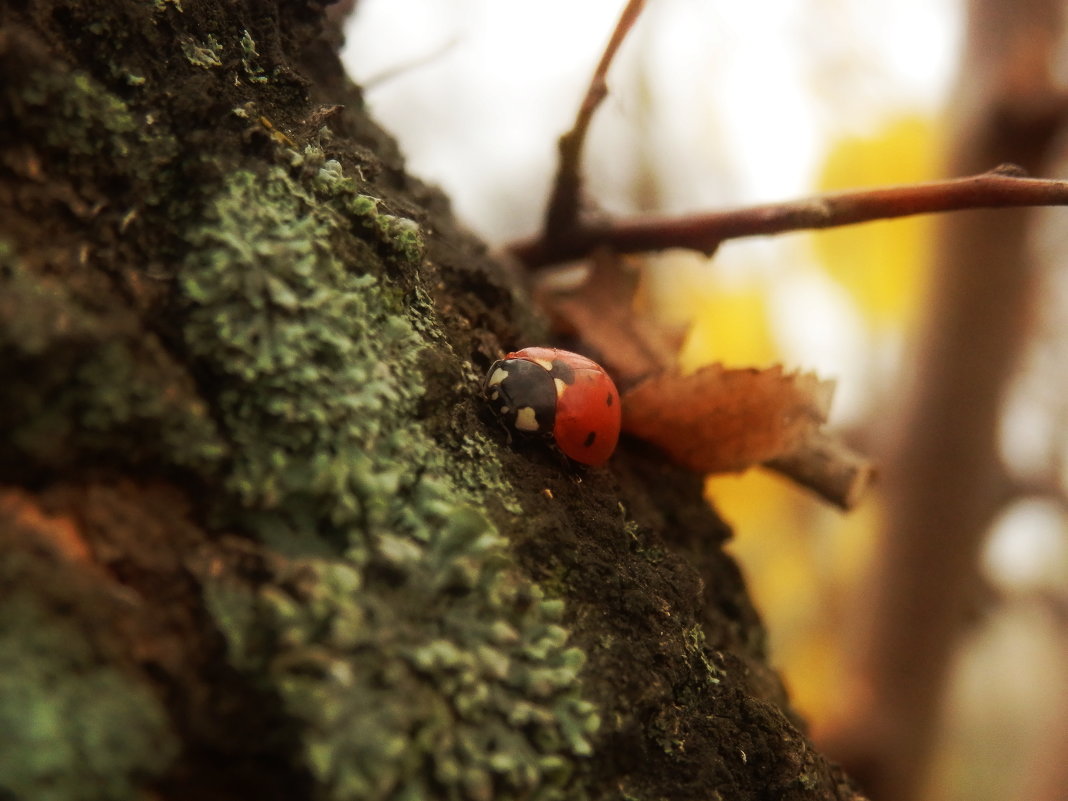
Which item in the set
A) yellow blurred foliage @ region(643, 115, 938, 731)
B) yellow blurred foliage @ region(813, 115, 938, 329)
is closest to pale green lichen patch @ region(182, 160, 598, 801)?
yellow blurred foliage @ region(643, 115, 938, 731)

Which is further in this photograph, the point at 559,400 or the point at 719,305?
the point at 719,305

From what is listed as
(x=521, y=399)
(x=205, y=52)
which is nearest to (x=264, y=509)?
(x=521, y=399)

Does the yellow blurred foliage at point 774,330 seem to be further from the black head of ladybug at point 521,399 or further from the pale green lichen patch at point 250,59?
the pale green lichen patch at point 250,59

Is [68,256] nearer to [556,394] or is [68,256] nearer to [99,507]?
[99,507]

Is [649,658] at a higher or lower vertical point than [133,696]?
higher

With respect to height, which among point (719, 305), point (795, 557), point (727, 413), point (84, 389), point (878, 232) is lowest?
point (84, 389)

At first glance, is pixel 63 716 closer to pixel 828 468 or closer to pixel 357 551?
pixel 357 551

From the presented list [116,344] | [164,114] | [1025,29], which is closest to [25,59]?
[164,114]

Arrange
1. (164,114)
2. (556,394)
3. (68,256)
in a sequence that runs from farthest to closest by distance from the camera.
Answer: (556,394) → (164,114) → (68,256)
